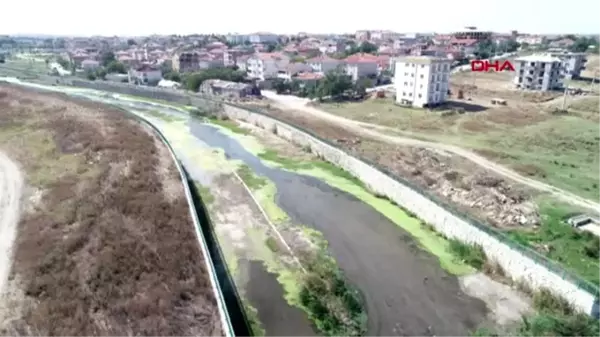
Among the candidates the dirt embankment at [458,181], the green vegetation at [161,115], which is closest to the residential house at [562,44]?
the dirt embankment at [458,181]

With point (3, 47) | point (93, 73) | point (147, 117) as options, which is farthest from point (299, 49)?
point (3, 47)

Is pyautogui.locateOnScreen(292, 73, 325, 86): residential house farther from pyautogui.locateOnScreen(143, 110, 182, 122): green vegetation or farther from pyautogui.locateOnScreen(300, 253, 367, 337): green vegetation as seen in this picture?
pyautogui.locateOnScreen(300, 253, 367, 337): green vegetation

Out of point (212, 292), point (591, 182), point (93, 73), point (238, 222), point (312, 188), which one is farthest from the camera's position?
point (93, 73)

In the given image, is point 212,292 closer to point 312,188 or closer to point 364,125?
point 312,188

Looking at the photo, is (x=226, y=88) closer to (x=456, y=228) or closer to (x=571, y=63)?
(x=456, y=228)

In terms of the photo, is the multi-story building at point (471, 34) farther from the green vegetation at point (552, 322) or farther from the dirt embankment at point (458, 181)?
the green vegetation at point (552, 322)
